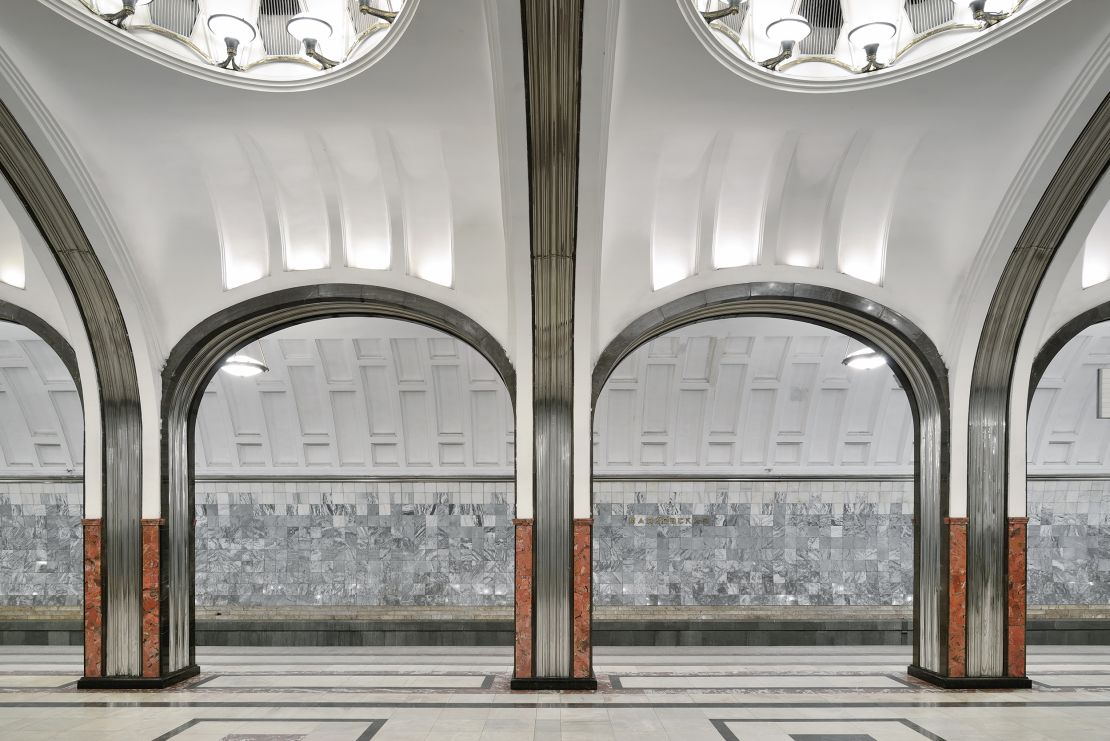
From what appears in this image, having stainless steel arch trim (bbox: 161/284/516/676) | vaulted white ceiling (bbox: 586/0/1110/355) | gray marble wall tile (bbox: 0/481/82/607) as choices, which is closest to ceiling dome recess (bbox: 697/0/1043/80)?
vaulted white ceiling (bbox: 586/0/1110/355)

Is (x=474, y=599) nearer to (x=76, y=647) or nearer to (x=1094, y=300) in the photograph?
(x=76, y=647)

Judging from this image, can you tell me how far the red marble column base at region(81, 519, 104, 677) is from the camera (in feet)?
30.6

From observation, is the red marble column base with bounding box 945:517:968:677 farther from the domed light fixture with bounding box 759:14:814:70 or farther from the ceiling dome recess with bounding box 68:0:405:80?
the ceiling dome recess with bounding box 68:0:405:80

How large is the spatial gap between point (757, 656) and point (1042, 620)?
187 inches

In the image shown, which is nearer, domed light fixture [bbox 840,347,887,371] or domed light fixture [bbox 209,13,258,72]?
domed light fixture [bbox 209,13,258,72]

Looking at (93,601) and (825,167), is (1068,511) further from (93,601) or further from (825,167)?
(93,601)

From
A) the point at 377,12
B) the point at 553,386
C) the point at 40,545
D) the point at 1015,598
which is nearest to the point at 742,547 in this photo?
the point at 1015,598

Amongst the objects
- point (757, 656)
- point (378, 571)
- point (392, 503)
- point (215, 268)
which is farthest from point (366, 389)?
point (757, 656)

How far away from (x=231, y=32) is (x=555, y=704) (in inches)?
265

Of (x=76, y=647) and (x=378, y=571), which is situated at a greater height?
(x=378, y=571)

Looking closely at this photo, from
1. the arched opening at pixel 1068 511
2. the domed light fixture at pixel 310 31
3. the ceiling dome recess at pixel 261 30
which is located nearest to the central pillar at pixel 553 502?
the ceiling dome recess at pixel 261 30

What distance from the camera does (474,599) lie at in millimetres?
13461

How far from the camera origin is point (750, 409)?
13.2m

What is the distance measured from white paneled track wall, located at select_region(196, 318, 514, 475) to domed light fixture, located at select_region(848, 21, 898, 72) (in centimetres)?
686
